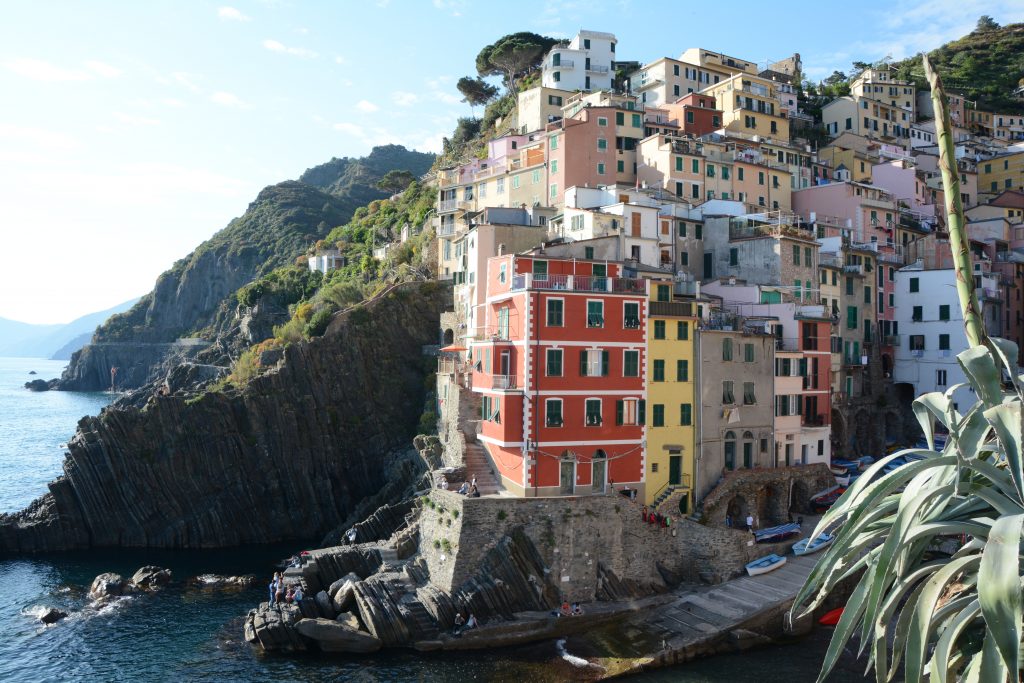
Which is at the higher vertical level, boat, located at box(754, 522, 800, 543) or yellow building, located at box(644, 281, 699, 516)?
yellow building, located at box(644, 281, 699, 516)

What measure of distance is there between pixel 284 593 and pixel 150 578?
12.2 meters

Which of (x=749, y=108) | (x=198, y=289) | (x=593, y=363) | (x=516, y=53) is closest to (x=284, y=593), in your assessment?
(x=593, y=363)

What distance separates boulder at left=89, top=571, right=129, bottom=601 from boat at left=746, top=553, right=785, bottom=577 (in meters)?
35.7

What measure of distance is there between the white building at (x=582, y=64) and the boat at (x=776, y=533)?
199 feet

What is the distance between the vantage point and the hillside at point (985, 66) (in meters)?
124

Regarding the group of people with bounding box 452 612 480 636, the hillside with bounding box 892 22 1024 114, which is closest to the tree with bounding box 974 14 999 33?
the hillside with bounding box 892 22 1024 114

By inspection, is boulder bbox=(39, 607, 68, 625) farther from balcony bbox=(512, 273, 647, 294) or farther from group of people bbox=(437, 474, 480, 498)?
balcony bbox=(512, 273, 647, 294)

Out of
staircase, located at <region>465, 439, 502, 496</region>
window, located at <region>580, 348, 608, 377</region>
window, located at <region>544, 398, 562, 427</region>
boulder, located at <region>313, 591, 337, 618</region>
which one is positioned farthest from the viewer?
staircase, located at <region>465, 439, 502, 496</region>

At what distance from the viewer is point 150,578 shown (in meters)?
47.3

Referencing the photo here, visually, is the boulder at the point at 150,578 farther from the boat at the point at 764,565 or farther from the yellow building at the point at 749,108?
the yellow building at the point at 749,108

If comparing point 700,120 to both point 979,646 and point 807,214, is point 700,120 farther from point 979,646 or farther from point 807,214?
point 979,646

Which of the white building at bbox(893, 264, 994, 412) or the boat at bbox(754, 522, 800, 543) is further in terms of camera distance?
the white building at bbox(893, 264, 994, 412)

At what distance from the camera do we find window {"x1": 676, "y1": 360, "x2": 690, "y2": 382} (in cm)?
4522

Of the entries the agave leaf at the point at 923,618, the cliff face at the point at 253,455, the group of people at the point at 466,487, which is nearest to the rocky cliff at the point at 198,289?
the cliff face at the point at 253,455
